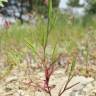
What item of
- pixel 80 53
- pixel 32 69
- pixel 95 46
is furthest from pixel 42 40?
pixel 95 46

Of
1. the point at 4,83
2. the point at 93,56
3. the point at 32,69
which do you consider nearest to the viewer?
the point at 4,83

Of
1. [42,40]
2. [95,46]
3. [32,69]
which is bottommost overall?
[95,46]

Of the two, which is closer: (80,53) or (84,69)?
(84,69)

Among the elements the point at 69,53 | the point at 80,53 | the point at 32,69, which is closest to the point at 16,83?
the point at 32,69

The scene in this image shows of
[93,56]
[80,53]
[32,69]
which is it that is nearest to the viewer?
[32,69]

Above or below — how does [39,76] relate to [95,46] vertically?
above

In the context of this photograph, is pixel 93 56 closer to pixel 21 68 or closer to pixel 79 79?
pixel 21 68

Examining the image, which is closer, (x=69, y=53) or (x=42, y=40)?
(x=42, y=40)

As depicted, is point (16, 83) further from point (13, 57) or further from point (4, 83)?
point (13, 57)

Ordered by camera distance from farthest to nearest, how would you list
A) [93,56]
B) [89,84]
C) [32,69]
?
[93,56] < [32,69] < [89,84]
